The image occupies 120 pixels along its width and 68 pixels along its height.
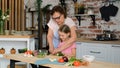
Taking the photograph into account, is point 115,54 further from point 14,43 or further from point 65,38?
point 14,43

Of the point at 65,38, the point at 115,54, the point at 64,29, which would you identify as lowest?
the point at 115,54

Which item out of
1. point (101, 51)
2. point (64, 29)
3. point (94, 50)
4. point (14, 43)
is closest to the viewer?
point (64, 29)

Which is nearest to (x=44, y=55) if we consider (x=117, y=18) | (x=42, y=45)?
(x=117, y=18)

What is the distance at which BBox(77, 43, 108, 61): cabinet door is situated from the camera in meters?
4.60

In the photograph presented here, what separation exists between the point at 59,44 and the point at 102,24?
2.18 m

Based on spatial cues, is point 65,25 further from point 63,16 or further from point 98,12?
point 98,12

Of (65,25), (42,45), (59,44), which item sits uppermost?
(65,25)

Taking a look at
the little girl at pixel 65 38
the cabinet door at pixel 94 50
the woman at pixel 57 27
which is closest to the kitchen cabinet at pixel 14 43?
the cabinet door at pixel 94 50

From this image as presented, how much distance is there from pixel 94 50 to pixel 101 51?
169 millimetres

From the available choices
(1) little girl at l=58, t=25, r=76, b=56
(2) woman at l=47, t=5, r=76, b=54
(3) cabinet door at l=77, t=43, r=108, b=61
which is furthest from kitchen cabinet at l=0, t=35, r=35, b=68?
(1) little girl at l=58, t=25, r=76, b=56

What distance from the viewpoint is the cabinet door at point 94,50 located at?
4.60 m

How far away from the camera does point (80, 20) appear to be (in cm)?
569

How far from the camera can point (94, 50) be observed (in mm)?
4750

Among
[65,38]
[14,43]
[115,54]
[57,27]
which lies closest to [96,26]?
[115,54]
